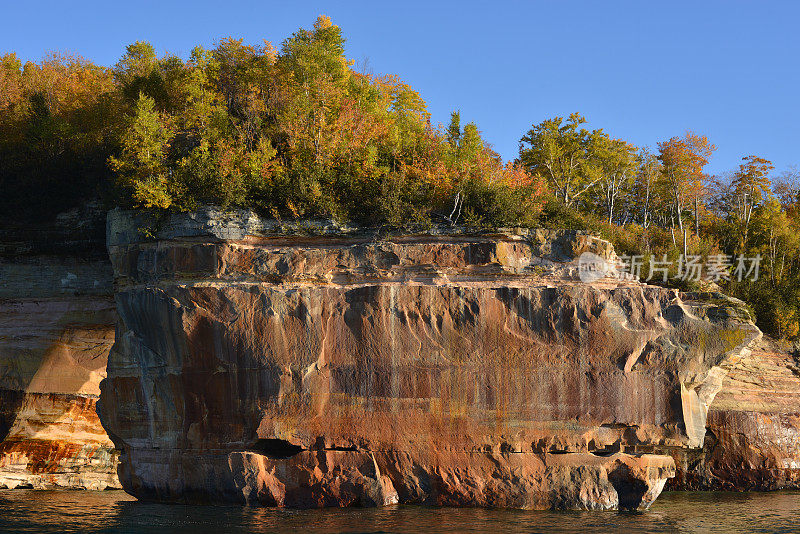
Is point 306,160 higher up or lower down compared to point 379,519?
higher up

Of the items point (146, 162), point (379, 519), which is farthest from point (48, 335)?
point (379, 519)

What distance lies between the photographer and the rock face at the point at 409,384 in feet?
58.9

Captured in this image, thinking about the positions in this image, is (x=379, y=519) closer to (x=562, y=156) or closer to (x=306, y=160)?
(x=306, y=160)

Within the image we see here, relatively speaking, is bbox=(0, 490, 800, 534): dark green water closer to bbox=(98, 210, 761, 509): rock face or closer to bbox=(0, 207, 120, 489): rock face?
bbox=(98, 210, 761, 509): rock face

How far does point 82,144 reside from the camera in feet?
87.0

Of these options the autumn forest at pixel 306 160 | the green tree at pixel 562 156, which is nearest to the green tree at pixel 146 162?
the autumn forest at pixel 306 160

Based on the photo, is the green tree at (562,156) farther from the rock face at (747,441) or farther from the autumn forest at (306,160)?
the rock face at (747,441)

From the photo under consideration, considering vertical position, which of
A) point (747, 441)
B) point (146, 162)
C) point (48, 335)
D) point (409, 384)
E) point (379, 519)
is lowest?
point (379, 519)

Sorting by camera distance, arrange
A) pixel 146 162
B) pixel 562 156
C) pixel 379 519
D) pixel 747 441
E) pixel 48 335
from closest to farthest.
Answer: pixel 379 519
pixel 146 162
pixel 747 441
pixel 48 335
pixel 562 156

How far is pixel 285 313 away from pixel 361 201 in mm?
4429

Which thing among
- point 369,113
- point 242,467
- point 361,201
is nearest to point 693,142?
point 369,113

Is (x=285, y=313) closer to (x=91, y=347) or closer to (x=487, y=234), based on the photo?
(x=487, y=234)

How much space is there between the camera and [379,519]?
629 inches

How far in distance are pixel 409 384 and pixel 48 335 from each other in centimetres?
1406
